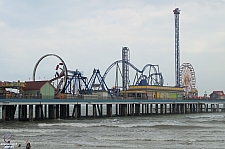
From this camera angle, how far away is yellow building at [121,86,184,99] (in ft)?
252

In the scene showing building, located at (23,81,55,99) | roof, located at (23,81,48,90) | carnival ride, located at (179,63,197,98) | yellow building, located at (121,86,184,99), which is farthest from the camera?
carnival ride, located at (179,63,197,98)

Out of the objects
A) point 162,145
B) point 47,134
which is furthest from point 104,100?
point 162,145

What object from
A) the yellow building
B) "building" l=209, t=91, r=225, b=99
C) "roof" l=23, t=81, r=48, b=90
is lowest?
"building" l=209, t=91, r=225, b=99

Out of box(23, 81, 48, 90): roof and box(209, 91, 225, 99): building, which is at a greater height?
box(23, 81, 48, 90): roof

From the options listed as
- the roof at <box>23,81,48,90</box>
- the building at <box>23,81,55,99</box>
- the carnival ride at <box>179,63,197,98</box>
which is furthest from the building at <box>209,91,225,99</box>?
the roof at <box>23,81,48,90</box>

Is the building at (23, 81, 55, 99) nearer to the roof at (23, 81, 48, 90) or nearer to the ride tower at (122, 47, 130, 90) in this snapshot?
→ the roof at (23, 81, 48, 90)

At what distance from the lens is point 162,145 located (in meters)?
30.6

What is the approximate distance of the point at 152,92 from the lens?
79.2 m

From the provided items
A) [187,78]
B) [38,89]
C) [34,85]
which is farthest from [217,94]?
[38,89]

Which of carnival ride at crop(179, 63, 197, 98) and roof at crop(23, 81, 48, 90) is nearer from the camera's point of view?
roof at crop(23, 81, 48, 90)

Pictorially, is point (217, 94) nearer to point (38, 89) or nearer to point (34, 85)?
point (34, 85)

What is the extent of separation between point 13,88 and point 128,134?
22.6m

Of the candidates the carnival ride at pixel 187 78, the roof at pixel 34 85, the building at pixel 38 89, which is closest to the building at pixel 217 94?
the carnival ride at pixel 187 78

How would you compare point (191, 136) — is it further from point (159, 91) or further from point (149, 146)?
point (159, 91)
